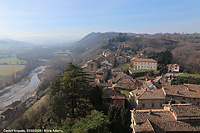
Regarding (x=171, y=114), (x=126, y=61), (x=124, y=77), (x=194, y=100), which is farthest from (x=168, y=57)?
(x=171, y=114)

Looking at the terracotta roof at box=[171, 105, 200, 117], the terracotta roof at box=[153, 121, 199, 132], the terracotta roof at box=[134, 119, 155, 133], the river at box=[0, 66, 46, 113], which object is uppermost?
the terracotta roof at box=[171, 105, 200, 117]

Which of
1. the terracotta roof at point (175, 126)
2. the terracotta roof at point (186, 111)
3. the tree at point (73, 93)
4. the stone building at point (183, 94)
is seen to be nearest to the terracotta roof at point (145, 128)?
the terracotta roof at point (175, 126)

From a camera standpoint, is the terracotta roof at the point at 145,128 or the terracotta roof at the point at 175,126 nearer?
the terracotta roof at the point at 145,128

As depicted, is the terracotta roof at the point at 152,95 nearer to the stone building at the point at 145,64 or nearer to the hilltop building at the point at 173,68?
the stone building at the point at 145,64

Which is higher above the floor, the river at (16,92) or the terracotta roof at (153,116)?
the terracotta roof at (153,116)

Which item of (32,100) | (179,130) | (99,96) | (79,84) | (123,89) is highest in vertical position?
(79,84)

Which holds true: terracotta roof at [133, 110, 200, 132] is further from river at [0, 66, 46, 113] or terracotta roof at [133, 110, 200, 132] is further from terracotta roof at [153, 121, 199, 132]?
river at [0, 66, 46, 113]

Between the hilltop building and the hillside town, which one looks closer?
the hillside town

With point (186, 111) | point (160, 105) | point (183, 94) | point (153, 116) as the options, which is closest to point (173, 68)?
point (183, 94)

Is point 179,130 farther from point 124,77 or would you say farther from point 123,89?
point 124,77

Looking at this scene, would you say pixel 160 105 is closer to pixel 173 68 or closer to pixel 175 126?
pixel 175 126

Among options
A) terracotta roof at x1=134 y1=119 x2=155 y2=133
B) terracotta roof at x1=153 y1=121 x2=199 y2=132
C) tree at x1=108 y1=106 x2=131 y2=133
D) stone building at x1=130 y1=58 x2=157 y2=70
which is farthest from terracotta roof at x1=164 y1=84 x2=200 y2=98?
stone building at x1=130 y1=58 x2=157 y2=70
